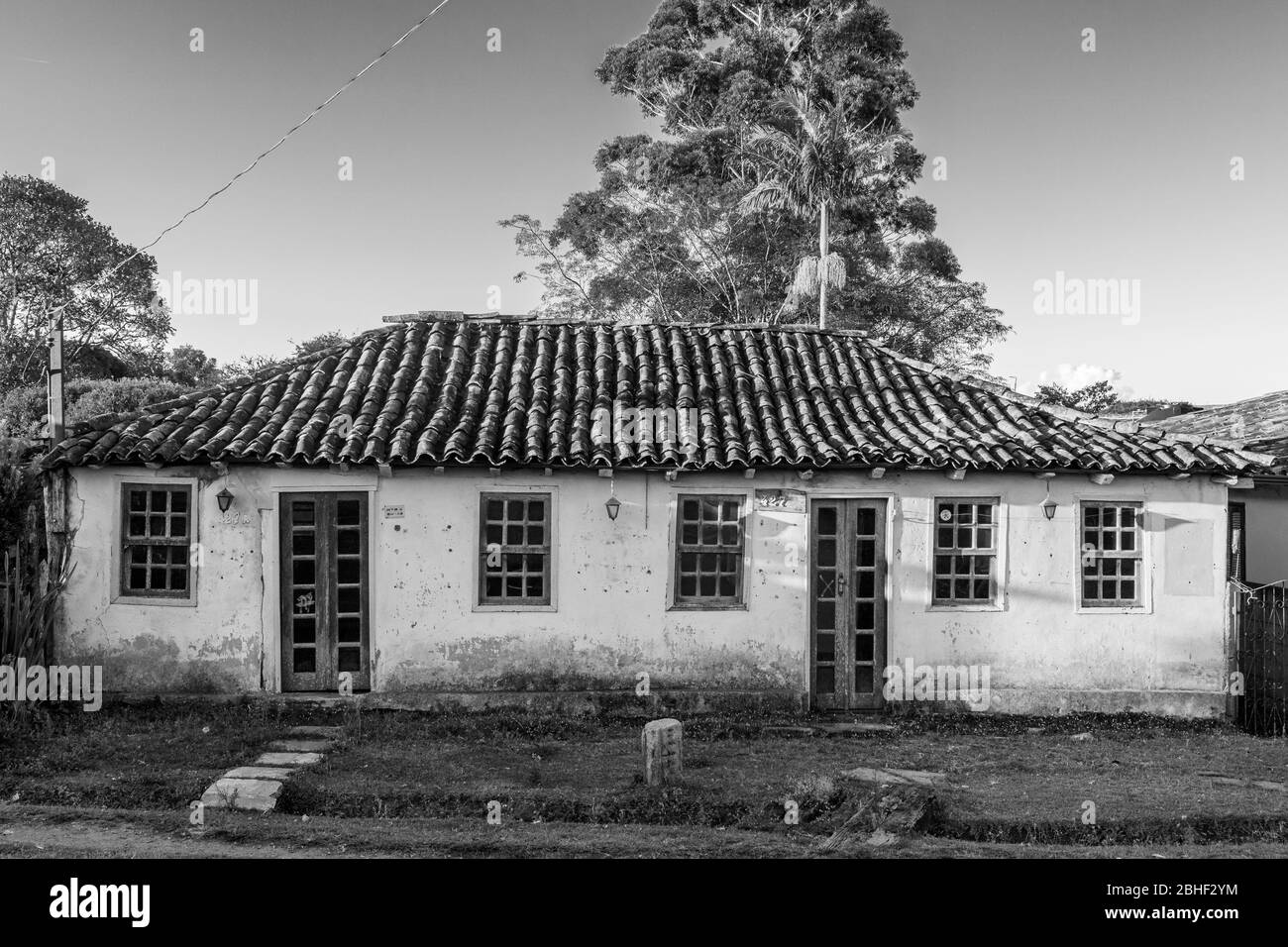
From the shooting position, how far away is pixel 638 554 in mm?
11188

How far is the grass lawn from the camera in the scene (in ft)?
22.2

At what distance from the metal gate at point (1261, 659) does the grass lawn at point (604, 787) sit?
33.6 inches

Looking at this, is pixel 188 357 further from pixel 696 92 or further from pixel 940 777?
pixel 940 777

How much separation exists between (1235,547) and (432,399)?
11.6 metres

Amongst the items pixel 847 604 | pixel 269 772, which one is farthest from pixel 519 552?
pixel 847 604

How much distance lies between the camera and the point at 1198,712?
11539 millimetres

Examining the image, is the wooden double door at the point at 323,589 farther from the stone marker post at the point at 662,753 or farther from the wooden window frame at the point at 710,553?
the stone marker post at the point at 662,753

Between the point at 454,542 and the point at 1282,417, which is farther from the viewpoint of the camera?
the point at 1282,417

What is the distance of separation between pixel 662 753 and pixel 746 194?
65.6ft

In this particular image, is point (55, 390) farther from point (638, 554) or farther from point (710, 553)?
point (710, 553)

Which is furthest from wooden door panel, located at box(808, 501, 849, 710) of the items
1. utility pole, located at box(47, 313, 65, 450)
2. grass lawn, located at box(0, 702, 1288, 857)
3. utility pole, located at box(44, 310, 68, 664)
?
utility pole, located at box(47, 313, 65, 450)

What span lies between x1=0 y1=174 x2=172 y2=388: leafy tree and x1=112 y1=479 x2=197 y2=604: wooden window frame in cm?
2009

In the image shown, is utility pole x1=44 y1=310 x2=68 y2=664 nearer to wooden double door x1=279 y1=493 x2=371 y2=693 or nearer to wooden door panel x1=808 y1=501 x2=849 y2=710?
wooden double door x1=279 y1=493 x2=371 y2=693
